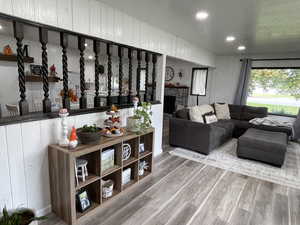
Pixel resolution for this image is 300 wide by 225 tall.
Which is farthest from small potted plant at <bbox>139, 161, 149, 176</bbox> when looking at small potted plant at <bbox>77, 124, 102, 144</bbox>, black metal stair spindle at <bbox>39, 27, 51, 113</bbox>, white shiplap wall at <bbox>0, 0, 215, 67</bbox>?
white shiplap wall at <bbox>0, 0, 215, 67</bbox>

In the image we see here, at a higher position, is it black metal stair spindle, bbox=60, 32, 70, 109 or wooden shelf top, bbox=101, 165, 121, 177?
black metal stair spindle, bbox=60, 32, 70, 109

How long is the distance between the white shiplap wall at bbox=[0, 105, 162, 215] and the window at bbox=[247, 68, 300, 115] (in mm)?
5701

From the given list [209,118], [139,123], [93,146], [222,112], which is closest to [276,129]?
[222,112]

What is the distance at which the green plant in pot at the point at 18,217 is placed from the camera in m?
1.31

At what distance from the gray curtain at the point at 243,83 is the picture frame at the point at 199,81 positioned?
4.12 feet

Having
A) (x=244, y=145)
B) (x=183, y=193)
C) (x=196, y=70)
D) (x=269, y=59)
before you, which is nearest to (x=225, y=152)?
(x=244, y=145)

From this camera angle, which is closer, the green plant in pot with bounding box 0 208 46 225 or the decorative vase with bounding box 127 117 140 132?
the green plant in pot with bounding box 0 208 46 225

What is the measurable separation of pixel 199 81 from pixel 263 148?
13.2 ft

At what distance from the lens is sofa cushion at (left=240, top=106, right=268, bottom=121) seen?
504 cm

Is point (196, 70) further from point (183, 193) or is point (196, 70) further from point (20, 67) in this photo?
point (20, 67)

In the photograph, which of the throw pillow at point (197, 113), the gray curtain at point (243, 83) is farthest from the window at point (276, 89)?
the throw pillow at point (197, 113)

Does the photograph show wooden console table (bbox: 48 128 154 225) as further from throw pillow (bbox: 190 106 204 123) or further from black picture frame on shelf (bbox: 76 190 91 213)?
throw pillow (bbox: 190 106 204 123)

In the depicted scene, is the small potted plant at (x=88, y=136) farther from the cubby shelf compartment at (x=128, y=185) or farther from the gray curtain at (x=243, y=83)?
the gray curtain at (x=243, y=83)

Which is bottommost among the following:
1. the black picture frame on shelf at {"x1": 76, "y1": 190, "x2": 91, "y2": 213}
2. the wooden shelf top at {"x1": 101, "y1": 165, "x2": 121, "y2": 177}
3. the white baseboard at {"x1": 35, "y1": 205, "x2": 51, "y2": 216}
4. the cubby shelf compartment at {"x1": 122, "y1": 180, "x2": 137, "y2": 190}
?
the white baseboard at {"x1": 35, "y1": 205, "x2": 51, "y2": 216}
